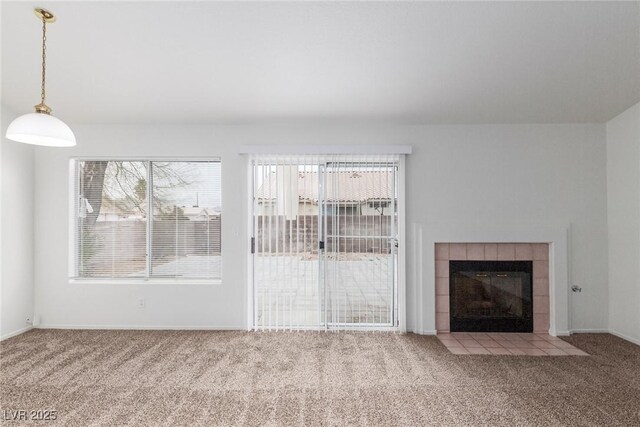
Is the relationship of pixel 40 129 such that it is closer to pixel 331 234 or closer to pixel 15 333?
pixel 331 234

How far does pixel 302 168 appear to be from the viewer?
383cm

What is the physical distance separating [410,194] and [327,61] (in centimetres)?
176

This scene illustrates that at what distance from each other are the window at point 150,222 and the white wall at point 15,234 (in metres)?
0.46

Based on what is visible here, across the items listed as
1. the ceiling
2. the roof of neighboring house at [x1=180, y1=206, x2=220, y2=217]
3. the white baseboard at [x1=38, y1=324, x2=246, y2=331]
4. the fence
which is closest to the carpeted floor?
the white baseboard at [x1=38, y1=324, x2=246, y2=331]

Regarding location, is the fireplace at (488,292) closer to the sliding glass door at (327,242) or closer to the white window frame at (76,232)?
the sliding glass door at (327,242)

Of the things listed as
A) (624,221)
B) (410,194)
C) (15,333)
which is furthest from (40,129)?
(624,221)

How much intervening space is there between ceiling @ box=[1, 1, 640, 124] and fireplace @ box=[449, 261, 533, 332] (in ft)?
5.44

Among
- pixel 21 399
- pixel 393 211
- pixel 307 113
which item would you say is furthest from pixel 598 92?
pixel 21 399

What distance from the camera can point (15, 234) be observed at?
3.65 m

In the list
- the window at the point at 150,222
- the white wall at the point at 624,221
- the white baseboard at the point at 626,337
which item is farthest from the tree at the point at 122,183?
the white baseboard at the point at 626,337

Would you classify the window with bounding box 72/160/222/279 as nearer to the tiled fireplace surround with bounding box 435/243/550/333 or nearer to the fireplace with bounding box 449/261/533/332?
the tiled fireplace surround with bounding box 435/243/550/333

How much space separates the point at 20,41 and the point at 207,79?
1.43 m

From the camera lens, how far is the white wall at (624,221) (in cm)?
342

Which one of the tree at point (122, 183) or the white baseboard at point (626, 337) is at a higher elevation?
the tree at point (122, 183)
